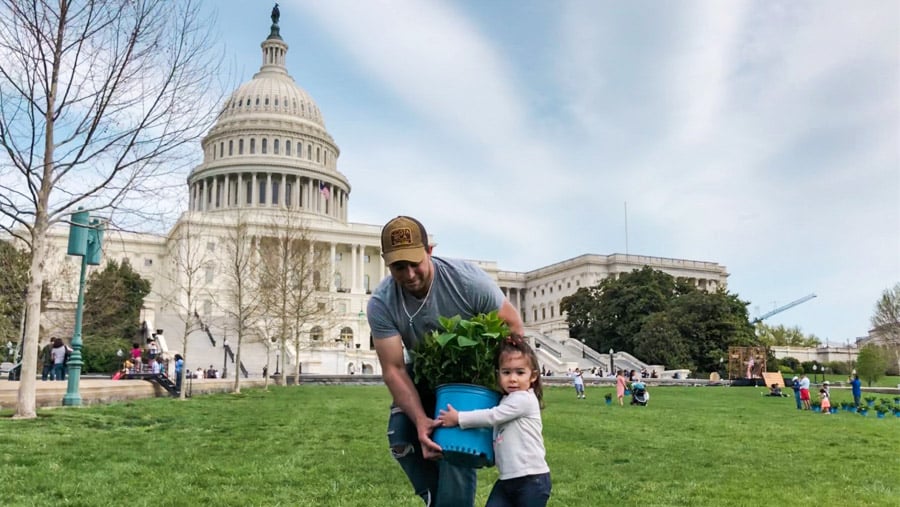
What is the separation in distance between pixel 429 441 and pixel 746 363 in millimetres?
52157

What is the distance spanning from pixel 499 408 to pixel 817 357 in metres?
103

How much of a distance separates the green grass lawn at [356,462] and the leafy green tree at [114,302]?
111 feet

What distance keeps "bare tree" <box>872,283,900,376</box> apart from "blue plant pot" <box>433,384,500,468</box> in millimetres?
75703

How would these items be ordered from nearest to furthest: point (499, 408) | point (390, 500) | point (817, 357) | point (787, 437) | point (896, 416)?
point (499, 408) < point (390, 500) < point (787, 437) < point (896, 416) < point (817, 357)

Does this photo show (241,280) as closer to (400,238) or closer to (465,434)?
Answer: (400,238)

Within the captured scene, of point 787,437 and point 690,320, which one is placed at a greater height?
point 690,320

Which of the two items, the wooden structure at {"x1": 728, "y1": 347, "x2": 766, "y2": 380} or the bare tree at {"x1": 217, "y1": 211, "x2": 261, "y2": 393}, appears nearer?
the bare tree at {"x1": 217, "y1": 211, "x2": 261, "y2": 393}

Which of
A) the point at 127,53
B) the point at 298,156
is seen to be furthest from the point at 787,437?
the point at 298,156

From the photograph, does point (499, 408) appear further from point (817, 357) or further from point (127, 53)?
point (817, 357)

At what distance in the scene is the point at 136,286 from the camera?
63562 mm

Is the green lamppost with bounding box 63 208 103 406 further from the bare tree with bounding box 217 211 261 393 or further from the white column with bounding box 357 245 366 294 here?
the white column with bounding box 357 245 366 294

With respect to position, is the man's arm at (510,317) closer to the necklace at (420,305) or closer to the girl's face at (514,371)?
the girl's face at (514,371)

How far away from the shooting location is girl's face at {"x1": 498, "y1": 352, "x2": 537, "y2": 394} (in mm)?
3934

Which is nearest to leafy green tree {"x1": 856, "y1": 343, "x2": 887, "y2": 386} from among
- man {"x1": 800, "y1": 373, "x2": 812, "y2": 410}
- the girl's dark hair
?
man {"x1": 800, "y1": 373, "x2": 812, "y2": 410}
